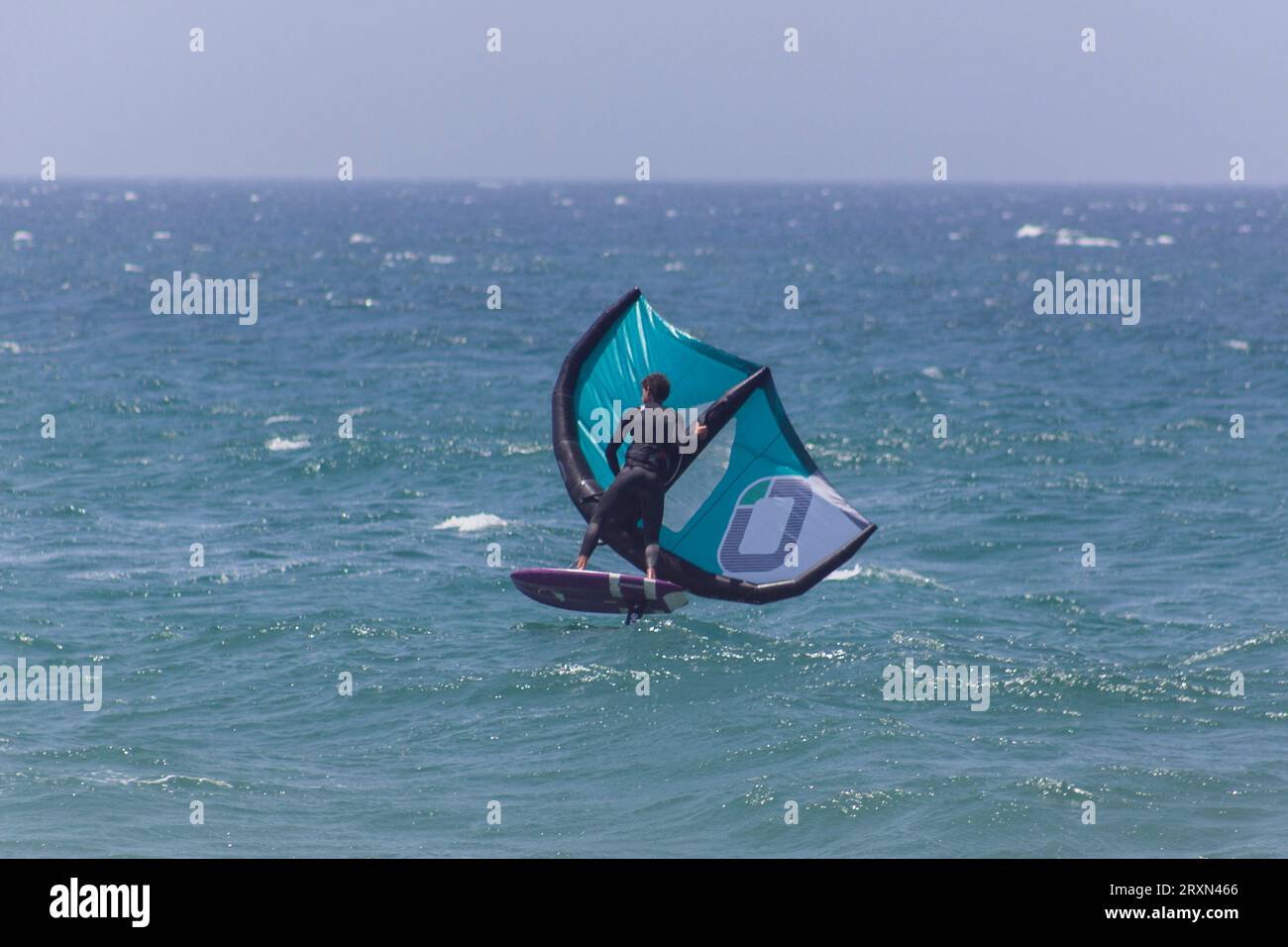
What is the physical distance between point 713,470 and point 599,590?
2.50 meters

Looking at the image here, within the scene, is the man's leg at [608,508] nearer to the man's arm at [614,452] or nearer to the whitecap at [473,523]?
the man's arm at [614,452]

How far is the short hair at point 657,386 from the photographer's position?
19.3m

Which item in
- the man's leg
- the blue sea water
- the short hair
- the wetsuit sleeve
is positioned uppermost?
the short hair

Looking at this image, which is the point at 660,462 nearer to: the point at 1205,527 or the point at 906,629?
the point at 906,629

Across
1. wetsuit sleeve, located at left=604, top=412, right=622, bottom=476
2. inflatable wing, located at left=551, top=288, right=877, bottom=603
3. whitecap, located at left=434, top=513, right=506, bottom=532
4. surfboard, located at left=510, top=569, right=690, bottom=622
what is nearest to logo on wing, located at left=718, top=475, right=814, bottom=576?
inflatable wing, located at left=551, top=288, right=877, bottom=603

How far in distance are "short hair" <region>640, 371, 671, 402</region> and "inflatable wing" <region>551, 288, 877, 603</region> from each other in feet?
3.84

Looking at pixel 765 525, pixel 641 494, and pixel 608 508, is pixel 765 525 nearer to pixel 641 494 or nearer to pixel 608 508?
pixel 641 494

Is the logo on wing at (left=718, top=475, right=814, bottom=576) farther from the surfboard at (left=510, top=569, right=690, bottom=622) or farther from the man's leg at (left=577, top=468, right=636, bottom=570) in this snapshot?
the man's leg at (left=577, top=468, right=636, bottom=570)

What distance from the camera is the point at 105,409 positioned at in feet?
134

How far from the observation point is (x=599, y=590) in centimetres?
1956

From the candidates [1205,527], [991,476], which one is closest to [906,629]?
[1205,527]

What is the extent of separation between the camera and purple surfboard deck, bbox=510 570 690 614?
1908 centimetres

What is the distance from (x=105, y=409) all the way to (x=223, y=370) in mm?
7577

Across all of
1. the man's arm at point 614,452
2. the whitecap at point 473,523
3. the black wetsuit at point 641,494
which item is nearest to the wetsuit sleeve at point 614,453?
the man's arm at point 614,452
